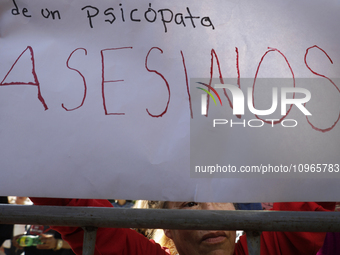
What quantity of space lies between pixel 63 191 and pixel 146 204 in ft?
2.60

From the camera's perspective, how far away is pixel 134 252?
1094 millimetres

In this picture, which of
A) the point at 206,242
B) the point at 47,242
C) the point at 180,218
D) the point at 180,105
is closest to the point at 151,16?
the point at 180,105

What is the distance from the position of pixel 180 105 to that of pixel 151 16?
0.77 feet

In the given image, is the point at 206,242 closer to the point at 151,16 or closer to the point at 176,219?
the point at 176,219

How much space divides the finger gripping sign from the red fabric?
9.1 inches

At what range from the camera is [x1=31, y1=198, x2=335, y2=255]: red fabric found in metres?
0.96

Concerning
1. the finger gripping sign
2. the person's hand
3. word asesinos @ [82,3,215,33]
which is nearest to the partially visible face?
the finger gripping sign

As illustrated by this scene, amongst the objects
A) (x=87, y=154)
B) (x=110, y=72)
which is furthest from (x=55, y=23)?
(x=87, y=154)

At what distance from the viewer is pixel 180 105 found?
77 centimetres

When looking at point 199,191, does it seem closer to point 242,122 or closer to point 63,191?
point 242,122

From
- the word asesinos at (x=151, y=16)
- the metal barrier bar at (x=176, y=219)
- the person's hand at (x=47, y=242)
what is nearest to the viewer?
the metal barrier bar at (x=176, y=219)

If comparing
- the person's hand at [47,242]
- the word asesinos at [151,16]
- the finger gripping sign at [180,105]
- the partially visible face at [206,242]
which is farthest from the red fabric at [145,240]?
the person's hand at [47,242]

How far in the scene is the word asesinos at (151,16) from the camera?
0.79m

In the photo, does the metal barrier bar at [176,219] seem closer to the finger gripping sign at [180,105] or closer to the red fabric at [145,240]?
the finger gripping sign at [180,105]
